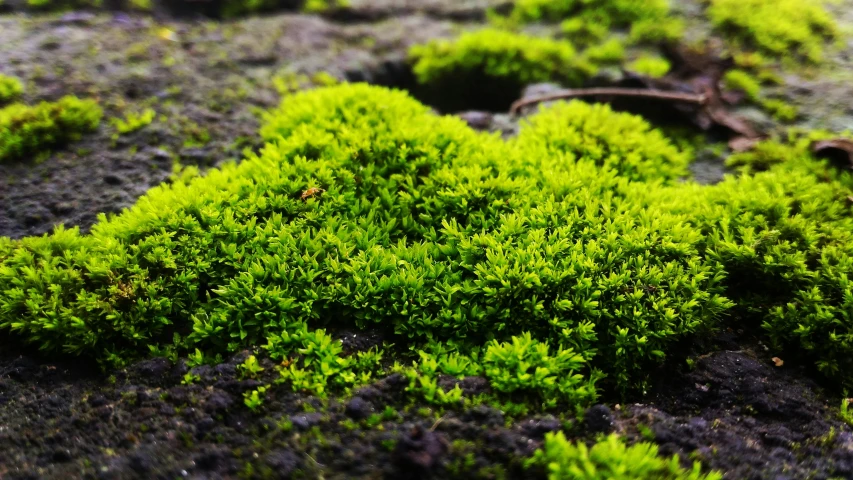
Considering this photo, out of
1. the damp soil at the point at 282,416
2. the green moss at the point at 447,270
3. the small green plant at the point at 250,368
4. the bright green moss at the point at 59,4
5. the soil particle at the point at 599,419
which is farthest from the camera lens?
the bright green moss at the point at 59,4

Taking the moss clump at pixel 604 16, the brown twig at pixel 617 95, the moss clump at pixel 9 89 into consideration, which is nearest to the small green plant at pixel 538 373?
the brown twig at pixel 617 95

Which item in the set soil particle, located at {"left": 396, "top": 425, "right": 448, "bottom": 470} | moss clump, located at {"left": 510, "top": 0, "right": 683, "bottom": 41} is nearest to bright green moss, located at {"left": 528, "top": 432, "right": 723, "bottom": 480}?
soil particle, located at {"left": 396, "top": 425, "right": 448, "bottom": 470}

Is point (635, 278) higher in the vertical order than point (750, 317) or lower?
higher

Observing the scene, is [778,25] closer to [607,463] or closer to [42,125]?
A: [607,463]

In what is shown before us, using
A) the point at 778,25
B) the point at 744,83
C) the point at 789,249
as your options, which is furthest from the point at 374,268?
the point at 778,25

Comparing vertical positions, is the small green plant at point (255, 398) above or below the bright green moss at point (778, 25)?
below

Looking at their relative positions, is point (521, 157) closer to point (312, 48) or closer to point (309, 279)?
point (309, 279)

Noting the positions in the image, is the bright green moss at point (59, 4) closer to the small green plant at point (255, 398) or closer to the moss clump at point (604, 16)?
the moss clump at point (604, 16)

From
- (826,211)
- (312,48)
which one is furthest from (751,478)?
(312,48)
